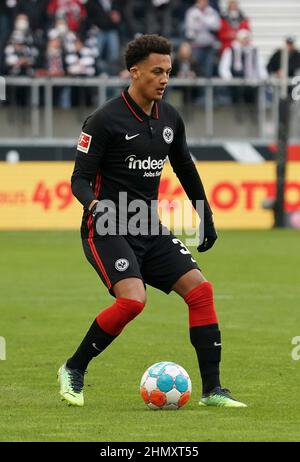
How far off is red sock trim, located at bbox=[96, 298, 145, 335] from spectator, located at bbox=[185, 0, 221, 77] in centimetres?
1951

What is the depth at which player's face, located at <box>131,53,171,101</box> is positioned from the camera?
782cm

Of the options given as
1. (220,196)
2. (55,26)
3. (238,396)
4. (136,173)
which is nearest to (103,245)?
(136,173)

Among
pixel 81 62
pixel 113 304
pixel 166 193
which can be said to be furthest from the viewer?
pixel 81 62

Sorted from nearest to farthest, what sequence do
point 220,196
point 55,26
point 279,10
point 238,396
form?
point 238,396, point 220,196, point 55,26, point 279,10

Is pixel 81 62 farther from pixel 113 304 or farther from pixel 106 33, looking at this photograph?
pixel 113 304

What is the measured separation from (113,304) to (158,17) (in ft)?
66.6

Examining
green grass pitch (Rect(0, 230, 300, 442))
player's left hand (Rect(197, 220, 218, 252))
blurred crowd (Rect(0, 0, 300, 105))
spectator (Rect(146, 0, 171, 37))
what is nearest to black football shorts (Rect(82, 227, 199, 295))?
player's left hand (Rect(197, 220, 218, 252))

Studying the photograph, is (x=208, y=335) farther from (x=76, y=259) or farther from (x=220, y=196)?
(x=220, y=196)

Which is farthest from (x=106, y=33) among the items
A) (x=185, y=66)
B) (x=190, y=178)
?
(x=190, y=178)

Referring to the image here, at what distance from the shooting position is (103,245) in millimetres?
7961

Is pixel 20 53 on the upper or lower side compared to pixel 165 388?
upper

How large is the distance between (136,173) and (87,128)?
0.43 m

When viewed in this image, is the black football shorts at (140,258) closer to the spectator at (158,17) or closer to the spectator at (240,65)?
the spectator at (240,65)

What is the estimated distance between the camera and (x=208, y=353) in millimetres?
8000
